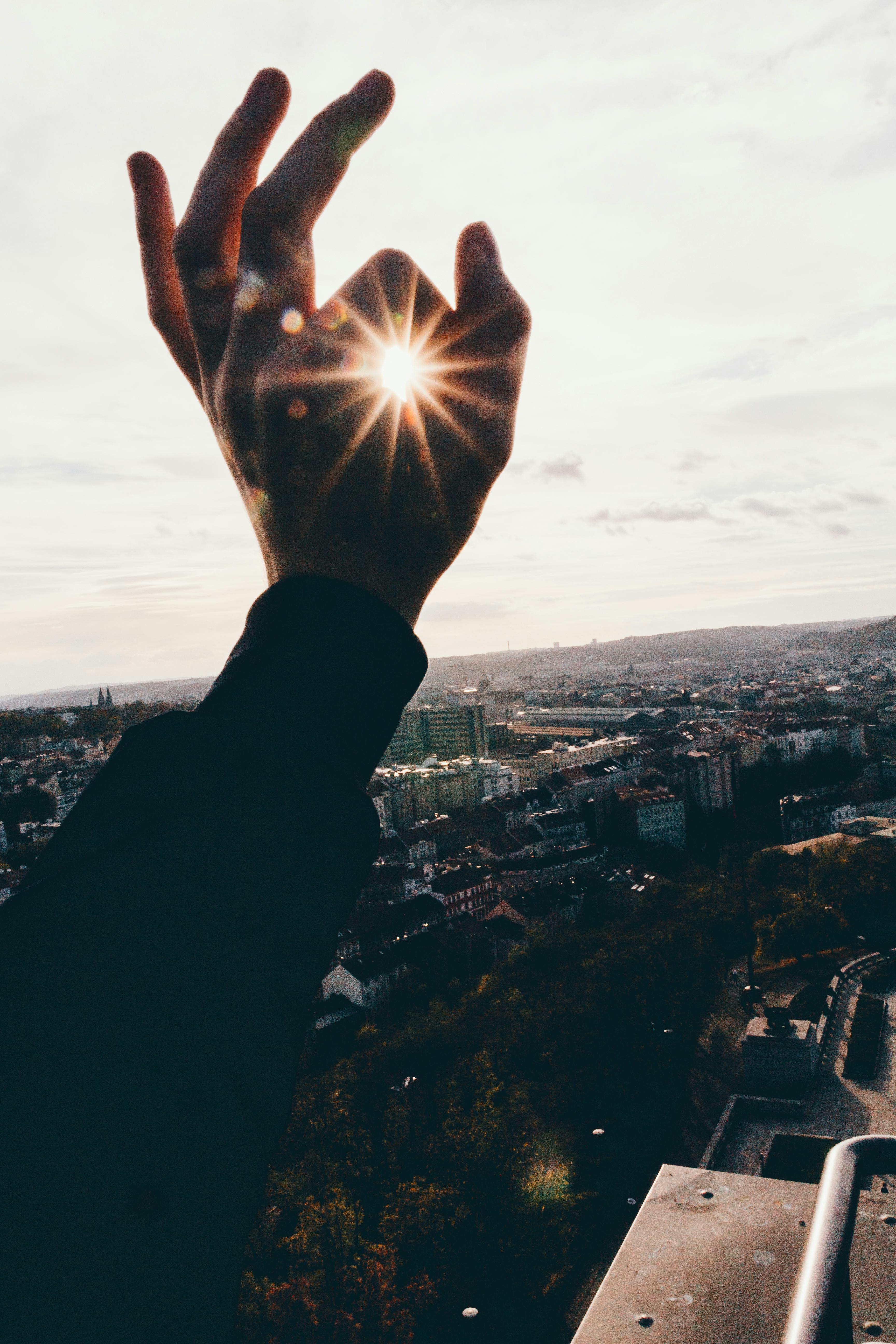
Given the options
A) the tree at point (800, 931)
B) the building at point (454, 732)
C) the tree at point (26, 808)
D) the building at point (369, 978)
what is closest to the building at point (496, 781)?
the building at point (454, 732)

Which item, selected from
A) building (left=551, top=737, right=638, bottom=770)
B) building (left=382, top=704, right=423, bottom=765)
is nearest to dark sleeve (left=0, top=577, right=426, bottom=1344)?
building (left=551, top=737, right=638, bottom=770)

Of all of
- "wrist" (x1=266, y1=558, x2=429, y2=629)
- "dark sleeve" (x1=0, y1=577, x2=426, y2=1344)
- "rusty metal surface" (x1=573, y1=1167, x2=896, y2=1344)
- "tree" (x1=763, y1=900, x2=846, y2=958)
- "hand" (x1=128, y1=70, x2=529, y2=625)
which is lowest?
"tree" (x1=763, y1=900, x2=846, y2=958)

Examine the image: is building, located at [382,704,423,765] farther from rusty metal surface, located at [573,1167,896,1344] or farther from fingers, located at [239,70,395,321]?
fingers, located at [239,70,395,321]

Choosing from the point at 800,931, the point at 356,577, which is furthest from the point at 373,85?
the point at 800,931

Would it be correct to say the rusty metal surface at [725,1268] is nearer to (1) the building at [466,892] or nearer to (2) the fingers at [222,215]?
(2) the fingers at [222,215]

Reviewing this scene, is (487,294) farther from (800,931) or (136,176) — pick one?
(800,931)

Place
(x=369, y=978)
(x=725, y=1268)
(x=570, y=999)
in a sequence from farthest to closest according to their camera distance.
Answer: (x=369, y=978) < (x=570, y=999) < (x=725, y=1268)
